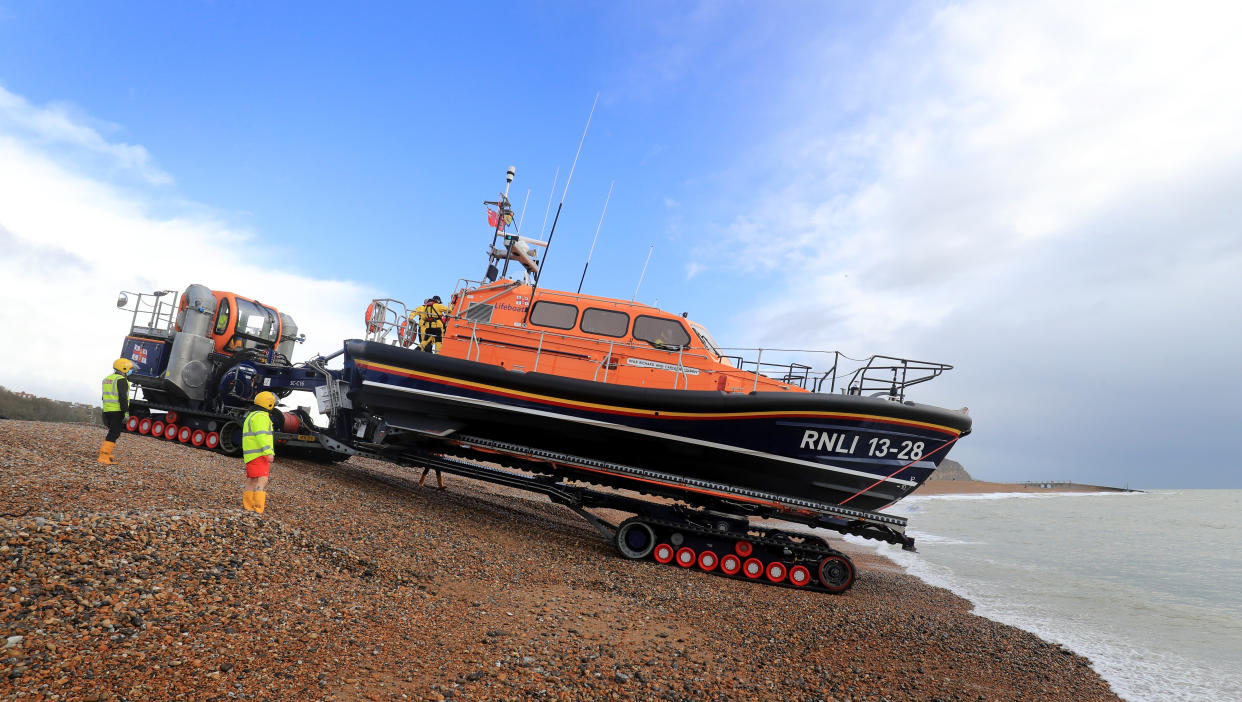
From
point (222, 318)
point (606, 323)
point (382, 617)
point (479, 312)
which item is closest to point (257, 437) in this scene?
point (382, 617)

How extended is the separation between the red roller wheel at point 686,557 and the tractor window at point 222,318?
8152mm

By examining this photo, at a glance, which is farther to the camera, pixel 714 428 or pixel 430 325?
pixel 430 325

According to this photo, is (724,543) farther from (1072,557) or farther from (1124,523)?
(1124,523)

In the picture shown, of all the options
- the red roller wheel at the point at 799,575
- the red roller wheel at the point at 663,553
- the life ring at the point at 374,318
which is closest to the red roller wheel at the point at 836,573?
the red roller wheel at the point at 799,575

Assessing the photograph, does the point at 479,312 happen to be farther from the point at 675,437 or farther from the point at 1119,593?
the point at 1119,593

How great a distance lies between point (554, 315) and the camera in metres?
7.20

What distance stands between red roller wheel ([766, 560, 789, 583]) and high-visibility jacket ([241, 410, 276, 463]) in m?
5.02

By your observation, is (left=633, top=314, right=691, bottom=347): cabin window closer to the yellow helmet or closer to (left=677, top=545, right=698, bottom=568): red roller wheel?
(left=677, top=545, right=698, bottom=568): red roller wheel

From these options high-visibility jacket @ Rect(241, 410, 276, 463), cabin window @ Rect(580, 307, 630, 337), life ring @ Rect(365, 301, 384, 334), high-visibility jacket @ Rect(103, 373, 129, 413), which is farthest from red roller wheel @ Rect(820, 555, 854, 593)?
high-visibility jacket @ Rect(103, 373, 129, 413)

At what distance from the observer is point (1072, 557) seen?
13.8 meters

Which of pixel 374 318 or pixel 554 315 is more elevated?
pixel 554 315

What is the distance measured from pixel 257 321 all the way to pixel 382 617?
8.37m

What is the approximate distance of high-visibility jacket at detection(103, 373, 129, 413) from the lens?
666 cm

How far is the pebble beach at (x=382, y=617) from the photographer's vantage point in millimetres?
2527
